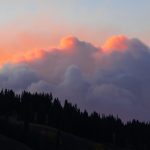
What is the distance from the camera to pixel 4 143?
179 metres

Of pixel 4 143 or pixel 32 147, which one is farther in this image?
pixel 32 147

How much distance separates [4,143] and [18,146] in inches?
211

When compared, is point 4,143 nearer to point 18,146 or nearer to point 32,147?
point 18,146

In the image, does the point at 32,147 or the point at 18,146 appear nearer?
the point at 18,146

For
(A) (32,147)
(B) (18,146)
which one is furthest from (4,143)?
(A) (32,147)

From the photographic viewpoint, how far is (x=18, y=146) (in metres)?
180

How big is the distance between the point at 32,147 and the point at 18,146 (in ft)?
61.1

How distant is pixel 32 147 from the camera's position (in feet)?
650

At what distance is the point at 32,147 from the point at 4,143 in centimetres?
2167
